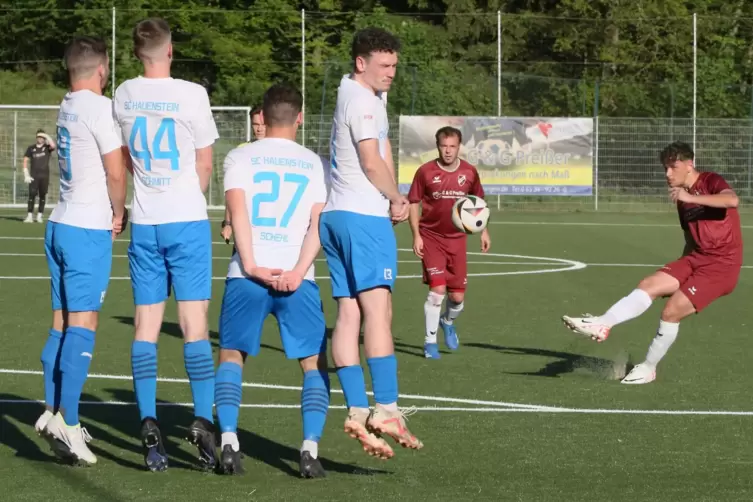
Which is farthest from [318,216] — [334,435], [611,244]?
[611,244]

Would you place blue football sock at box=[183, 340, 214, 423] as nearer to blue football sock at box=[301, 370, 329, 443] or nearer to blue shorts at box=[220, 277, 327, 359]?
blue shorts at box=[220, 277, 327, 359]

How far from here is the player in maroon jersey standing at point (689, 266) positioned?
970 cm

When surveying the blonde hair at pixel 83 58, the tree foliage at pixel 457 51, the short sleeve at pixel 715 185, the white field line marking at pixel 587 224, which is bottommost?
the white field line marking at pixel 587 224

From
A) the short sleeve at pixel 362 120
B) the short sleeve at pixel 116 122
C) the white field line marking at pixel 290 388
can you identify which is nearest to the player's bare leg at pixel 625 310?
the white field line marking at pixel 290 388

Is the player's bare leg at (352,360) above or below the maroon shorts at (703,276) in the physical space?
below

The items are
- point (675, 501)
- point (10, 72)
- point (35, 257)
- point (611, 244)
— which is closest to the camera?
point (675, 501)

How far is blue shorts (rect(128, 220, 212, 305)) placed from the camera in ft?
22.0

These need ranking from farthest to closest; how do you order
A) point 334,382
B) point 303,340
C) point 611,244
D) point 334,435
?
point 611,244 → point 334,382 → point 334,435 → point 303,340

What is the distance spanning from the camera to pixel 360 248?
271 inches

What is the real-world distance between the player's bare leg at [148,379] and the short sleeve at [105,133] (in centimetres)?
79

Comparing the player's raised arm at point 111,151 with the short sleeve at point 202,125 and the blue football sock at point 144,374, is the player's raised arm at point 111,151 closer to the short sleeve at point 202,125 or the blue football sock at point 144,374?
the short sleeve at point 202,125

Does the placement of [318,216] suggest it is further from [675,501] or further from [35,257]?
[35,257]

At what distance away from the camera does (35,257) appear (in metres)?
19.8

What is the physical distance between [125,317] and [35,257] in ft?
23.4
